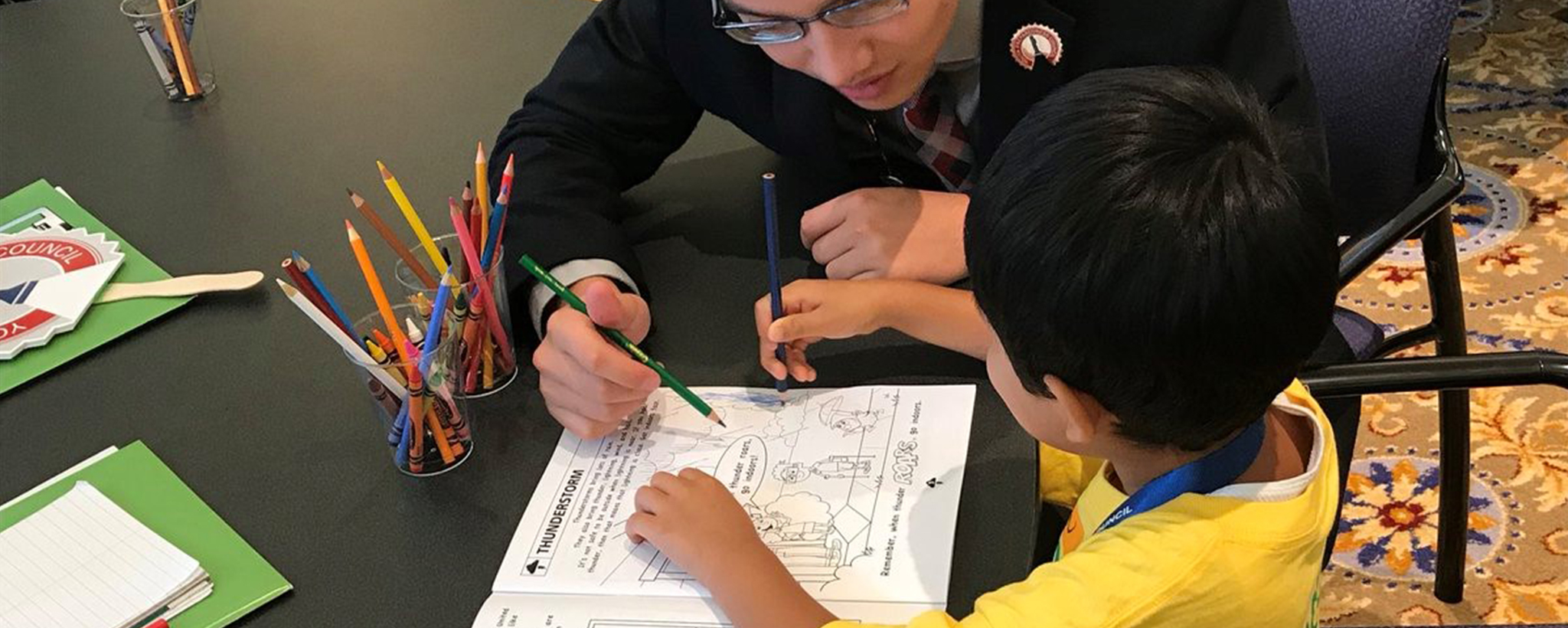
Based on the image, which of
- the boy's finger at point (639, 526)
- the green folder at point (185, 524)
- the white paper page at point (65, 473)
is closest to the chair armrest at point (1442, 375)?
the boy's finger at point (639, 526)

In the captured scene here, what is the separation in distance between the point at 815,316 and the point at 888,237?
12 cm

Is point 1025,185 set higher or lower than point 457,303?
higher

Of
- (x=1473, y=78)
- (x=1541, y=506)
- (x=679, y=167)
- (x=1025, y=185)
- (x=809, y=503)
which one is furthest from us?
(x=1473, y=78)

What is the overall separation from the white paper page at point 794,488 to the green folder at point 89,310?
0.42 metres

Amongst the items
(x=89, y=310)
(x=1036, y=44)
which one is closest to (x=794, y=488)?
(x=1036, y=44)

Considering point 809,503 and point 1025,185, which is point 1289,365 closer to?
point 1025,185

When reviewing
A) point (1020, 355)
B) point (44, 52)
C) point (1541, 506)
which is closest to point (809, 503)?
point (1020, 355)

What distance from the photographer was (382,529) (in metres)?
0.90

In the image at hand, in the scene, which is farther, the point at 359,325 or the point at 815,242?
the point at 815,242

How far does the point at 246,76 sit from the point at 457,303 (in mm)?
693

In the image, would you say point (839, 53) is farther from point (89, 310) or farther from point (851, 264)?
point (89, 310)

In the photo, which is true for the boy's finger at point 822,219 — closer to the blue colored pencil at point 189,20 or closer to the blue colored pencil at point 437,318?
the blue colored pencil at point 437,318

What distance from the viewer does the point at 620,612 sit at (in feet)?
2.71

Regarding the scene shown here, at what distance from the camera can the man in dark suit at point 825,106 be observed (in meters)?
1.02
